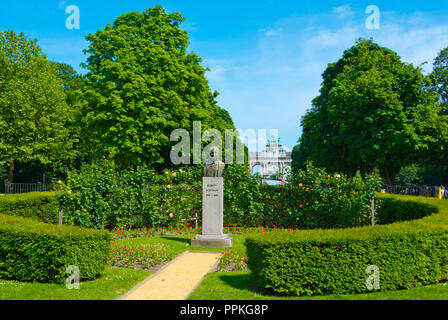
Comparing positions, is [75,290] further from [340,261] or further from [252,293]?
[340,261]

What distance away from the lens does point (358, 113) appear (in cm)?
2866

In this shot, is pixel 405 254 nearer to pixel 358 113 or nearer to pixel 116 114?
pixel 116 114

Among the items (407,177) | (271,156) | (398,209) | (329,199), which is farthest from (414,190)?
(271,156)

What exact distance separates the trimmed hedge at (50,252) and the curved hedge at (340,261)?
369 centimetres

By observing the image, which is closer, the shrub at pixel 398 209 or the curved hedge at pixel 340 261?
the curved hedge at pixel 340 261

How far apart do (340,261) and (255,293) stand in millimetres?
1809

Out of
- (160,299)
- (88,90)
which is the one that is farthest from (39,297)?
(88,90)

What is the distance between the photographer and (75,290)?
24.7ft

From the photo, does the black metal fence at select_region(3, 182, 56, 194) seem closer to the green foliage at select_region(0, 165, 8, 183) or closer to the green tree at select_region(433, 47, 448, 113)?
the green foliage at select_region(0, 165, 8, 183)

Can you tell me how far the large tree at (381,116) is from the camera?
2681 centimetres

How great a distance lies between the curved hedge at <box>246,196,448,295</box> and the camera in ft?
23.7

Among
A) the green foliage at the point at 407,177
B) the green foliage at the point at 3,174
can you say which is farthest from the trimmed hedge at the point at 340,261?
the green foliage at the point at 407,177

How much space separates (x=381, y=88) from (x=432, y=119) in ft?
13.9

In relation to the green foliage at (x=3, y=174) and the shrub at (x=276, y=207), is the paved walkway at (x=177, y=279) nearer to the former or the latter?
the shrub at (x=276, y=207)
